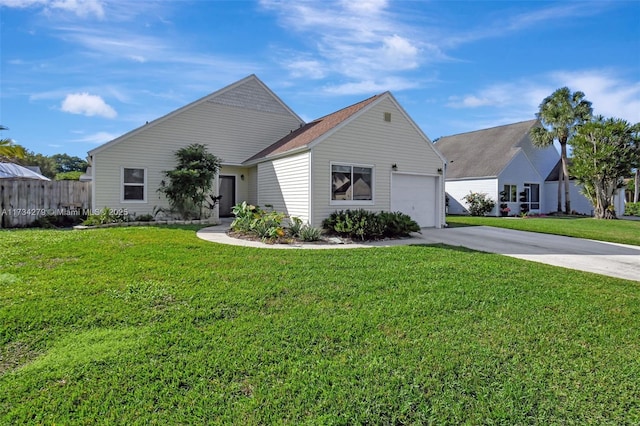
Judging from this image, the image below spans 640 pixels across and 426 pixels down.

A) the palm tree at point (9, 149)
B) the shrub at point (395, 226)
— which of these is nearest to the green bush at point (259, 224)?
the shrub at point (395, 226)

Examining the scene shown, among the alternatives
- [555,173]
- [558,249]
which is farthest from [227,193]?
[555,173]

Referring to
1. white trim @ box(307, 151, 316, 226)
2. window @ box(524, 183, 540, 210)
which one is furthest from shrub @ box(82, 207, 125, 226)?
window @ box(524, 183, 540, 210)

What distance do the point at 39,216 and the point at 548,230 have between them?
2004 centimetres

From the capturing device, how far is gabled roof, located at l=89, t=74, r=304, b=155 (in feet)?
45.7

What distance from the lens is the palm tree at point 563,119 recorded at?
2427cm

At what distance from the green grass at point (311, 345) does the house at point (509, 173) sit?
19.2m

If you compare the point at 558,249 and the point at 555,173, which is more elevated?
the point at 555,173

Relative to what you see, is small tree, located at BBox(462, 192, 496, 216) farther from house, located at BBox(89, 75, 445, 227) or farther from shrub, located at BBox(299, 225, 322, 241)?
shrub, located at BBox(299, 225, 322, 241)

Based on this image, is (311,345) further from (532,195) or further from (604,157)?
(532,195)

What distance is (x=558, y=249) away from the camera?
9406 mm

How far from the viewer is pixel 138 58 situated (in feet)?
37.2

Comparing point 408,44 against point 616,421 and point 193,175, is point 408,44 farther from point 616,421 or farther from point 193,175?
point 616,421

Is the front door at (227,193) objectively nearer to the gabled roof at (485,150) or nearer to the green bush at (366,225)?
the green bush at (366,225)

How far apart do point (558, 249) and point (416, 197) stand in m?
5.34
